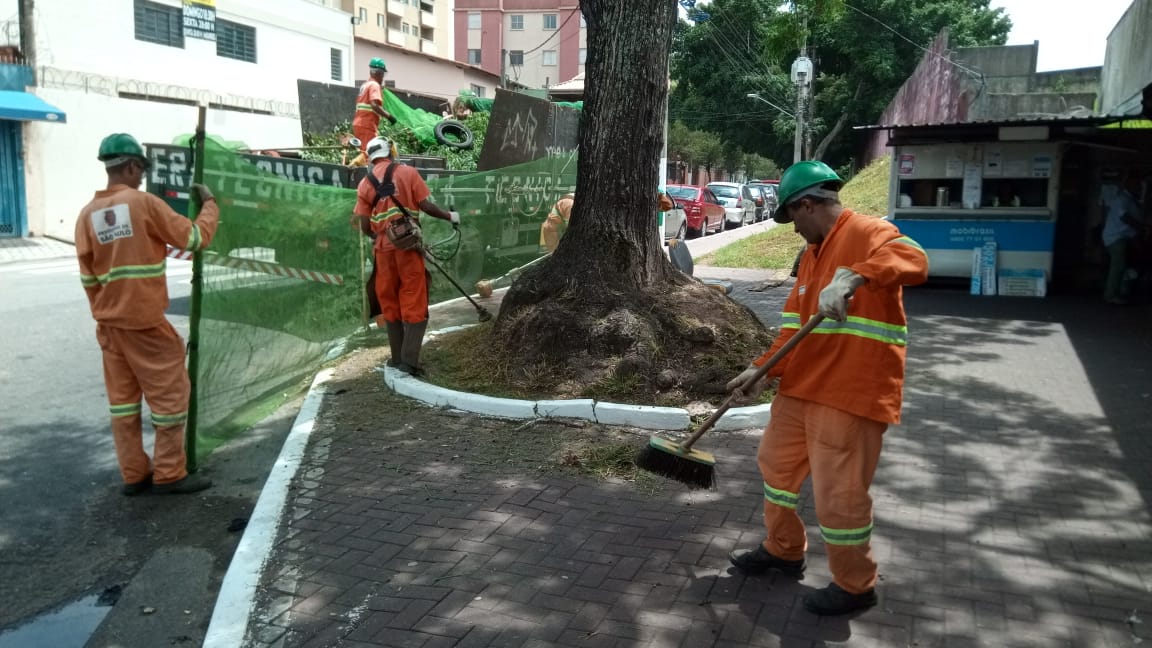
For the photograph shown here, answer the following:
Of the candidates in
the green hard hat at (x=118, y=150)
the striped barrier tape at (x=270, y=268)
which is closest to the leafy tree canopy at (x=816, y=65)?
the striped barrier tape at (x=270, y=268)

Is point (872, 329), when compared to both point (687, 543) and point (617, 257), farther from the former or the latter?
point (617, 257)

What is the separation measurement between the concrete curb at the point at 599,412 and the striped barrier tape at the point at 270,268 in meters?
1.60

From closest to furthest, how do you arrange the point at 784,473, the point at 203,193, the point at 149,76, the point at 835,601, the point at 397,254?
the point at 835,601, the point at 784,473, the point at 203,193, the point at 397,254, the point at 149,76

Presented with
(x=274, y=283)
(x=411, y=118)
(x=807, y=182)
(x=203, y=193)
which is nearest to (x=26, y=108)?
(x=411, y=118)

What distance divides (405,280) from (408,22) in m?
57.0

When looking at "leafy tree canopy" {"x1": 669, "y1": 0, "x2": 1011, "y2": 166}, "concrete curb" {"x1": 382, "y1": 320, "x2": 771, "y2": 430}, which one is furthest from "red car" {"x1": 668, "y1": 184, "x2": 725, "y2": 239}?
"concrete curb" {"x1": 382, "y1": 320, "x2": 771, "y2": 430}

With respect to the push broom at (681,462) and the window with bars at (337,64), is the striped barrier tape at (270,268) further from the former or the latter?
the window with bars at (337,64)

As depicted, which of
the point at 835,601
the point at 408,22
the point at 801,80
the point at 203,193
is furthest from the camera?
the point at 408,22

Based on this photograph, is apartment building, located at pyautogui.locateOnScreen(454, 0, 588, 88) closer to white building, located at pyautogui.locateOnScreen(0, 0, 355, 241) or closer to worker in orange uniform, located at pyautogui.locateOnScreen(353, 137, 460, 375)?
white building, located at pyautogui.locateOnScreen(0, 0, 355, 241)

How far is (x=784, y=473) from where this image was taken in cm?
374

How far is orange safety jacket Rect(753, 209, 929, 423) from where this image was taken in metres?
3.36

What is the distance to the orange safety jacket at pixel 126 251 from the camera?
192 inches

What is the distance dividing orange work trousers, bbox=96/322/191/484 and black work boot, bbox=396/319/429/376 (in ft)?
6.60

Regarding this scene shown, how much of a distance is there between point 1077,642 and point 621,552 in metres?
1.80
